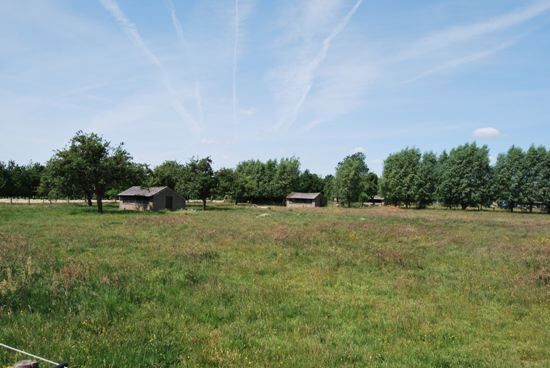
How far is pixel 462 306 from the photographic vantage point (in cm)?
1101

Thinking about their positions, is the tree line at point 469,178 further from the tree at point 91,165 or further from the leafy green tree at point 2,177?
the leafy green tree at point 2,177

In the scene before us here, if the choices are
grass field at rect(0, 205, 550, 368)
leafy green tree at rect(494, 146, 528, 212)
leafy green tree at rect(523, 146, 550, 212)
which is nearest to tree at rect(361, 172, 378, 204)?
leafy green tree at rect(494, 146, 528, 212)

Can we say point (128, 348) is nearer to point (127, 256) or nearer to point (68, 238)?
point (127, 256)

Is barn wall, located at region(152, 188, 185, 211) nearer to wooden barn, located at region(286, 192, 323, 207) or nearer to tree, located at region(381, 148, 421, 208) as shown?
wooden barn, located at region(286, 192, 323, 207)

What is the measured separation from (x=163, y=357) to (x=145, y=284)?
5156 mm

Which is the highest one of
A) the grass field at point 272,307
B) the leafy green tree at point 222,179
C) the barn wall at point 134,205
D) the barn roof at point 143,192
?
the leafy green tree at point 222,179

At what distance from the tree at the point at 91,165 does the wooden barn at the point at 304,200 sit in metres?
62.0

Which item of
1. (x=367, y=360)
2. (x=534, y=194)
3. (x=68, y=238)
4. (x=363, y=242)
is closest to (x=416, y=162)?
(x=534, y=194)

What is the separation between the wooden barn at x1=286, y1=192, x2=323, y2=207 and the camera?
107869mm

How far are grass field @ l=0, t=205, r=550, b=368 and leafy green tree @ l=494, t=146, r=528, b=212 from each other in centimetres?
7916

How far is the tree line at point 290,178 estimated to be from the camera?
5266cm

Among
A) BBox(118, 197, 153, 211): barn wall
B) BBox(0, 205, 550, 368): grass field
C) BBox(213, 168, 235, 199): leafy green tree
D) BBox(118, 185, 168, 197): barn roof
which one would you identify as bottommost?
BBox(0, 205, 550, 368): grass field

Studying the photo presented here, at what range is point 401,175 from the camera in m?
103

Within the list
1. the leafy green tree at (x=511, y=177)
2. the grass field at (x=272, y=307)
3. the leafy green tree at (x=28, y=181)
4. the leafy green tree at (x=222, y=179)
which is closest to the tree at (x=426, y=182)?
the leafy green tree at (x=511, y=177)
